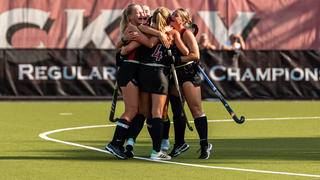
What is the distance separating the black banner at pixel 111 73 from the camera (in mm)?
24203

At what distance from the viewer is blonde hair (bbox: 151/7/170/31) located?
10617mm

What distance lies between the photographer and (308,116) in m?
18.7

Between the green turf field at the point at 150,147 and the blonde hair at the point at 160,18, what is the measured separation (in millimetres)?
1736

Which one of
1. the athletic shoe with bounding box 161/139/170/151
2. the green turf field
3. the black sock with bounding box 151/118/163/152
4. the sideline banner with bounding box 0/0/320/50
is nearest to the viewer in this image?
the green turf field

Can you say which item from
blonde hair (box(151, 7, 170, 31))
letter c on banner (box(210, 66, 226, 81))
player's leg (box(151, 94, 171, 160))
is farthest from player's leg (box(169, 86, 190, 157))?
letter c on banner (box(210, 66, 226, 81))

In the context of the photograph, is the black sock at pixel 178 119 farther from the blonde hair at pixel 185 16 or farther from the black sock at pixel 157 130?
the blonde hair at pixel 185 16

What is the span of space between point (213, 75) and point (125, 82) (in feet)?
45.1

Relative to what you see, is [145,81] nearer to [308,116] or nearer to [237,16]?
[308,116]

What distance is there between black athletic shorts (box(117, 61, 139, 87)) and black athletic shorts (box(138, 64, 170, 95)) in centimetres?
8

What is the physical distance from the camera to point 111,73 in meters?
24.4

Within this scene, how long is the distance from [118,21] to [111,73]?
445 centimetres

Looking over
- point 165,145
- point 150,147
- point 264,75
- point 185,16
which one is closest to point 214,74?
point 264,75

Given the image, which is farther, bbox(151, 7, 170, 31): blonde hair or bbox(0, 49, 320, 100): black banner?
bbox(0, 49, 320, 100): black banner

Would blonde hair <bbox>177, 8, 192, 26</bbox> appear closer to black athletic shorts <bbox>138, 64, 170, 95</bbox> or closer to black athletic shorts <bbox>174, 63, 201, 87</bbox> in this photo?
black athletic shorts <bbox>174, 63, 201, 87</bbox>
